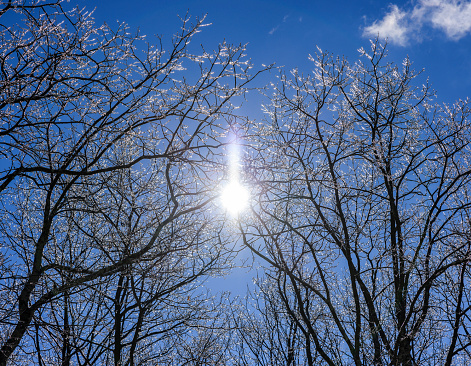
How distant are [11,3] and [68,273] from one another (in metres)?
2.67

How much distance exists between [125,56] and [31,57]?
91cm

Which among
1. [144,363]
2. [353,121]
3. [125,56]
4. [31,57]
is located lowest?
[144,363]

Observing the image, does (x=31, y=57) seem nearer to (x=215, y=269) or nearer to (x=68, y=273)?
(x=68, y=273)

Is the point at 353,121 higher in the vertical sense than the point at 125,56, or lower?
higher

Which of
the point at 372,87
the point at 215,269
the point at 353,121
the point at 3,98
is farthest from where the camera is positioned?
the point at 215,269

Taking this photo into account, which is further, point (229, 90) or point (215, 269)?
point (215, 269)

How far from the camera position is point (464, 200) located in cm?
603

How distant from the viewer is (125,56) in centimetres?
398

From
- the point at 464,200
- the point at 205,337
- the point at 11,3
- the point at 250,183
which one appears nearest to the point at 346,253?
the point at 250,183

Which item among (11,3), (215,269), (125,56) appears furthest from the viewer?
(215,269)

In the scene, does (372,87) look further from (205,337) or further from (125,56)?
(205,337)

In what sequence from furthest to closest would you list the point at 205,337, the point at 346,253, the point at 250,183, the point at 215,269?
the point at 205,337, the point at 215,269, the point at 346,253, the point at 250,183

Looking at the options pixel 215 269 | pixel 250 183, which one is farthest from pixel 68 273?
pixel 215 269

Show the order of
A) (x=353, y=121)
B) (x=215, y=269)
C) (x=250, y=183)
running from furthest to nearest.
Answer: (x=215, y=269) → (x=353, y=121) → (x=250, y=183)
